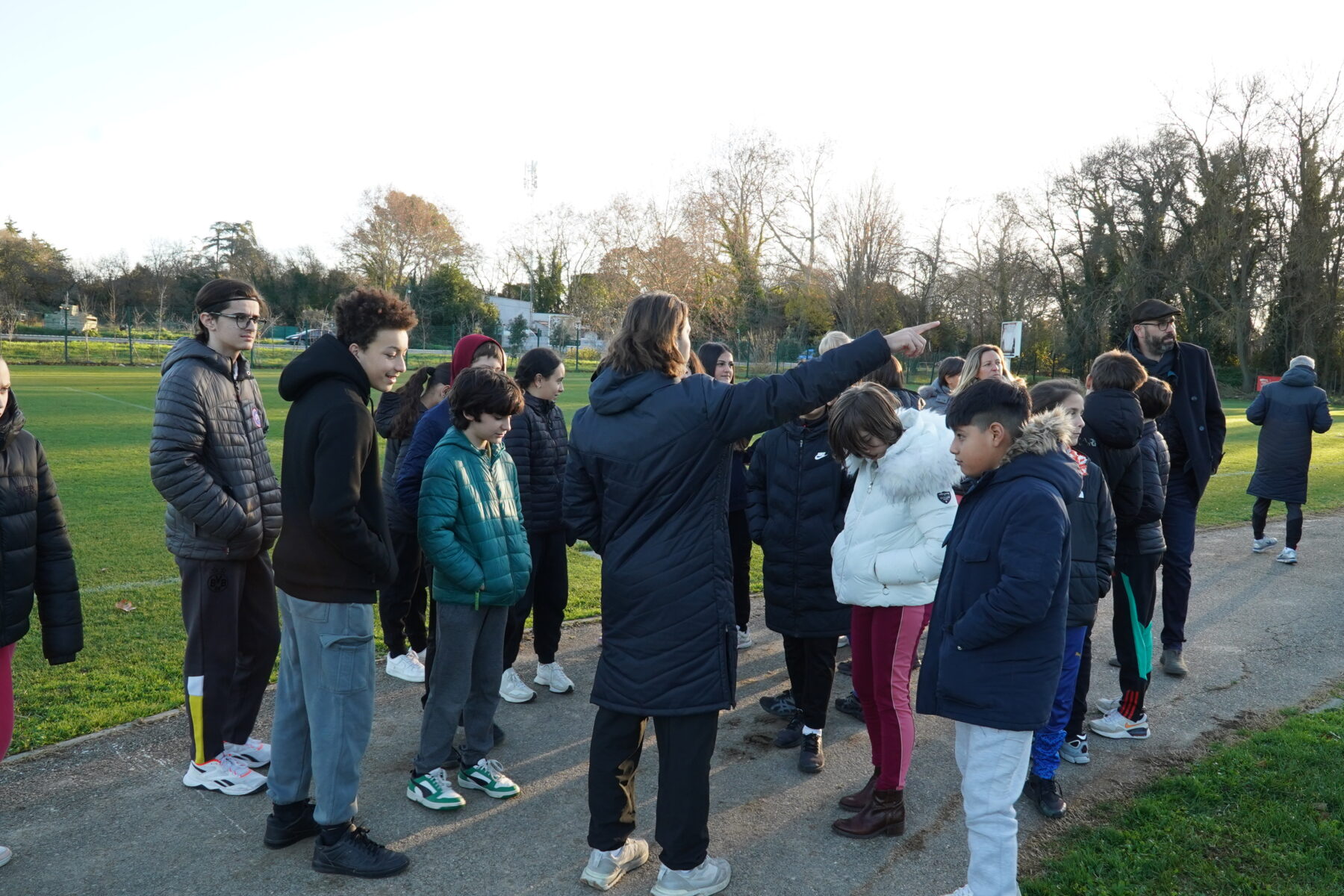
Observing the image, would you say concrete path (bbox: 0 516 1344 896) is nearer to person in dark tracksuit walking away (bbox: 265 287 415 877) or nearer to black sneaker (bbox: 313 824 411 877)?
black sneaker (bbox: 313 824 411 877)

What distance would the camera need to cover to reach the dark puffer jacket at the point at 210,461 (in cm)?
365

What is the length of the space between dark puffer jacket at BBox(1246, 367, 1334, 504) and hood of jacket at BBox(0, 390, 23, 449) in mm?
9928

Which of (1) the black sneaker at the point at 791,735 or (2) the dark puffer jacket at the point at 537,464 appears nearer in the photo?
(1) the black sneaker at the point at 791,735

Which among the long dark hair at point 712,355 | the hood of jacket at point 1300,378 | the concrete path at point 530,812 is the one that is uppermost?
the hood of jacket at point 1300,378

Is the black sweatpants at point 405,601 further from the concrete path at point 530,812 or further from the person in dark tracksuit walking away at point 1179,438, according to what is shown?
the person in dark tracksuit walking away at point 1179,438

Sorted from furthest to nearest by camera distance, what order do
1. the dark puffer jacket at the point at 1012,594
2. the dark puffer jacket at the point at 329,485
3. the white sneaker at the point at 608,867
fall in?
1. the white sneaker at the point at 608,867
2. the dark puffer jacket at the point at 329,485
3. the dark puffer jacket at the point at 1012,594

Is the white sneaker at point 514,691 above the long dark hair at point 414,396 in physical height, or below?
below

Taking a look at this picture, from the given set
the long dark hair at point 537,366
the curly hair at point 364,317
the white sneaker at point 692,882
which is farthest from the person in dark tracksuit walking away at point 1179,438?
the curly hair at point 364,317

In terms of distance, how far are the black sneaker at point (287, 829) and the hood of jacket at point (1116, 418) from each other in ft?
12.7

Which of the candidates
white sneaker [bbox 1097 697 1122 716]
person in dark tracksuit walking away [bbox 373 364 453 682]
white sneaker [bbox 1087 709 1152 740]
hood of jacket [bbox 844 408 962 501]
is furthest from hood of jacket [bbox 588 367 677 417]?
white sneaker [bbox 1097 697 1122 716]

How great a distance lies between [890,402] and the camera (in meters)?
3.65

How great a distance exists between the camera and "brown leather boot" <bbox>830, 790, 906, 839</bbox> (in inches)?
139

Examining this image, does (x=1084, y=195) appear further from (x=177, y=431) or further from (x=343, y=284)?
(x=177, y=431)

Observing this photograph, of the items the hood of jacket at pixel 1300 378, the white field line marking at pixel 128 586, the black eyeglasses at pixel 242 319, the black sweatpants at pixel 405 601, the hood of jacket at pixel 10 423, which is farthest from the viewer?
the hood of jacket at pixel 1300 378
